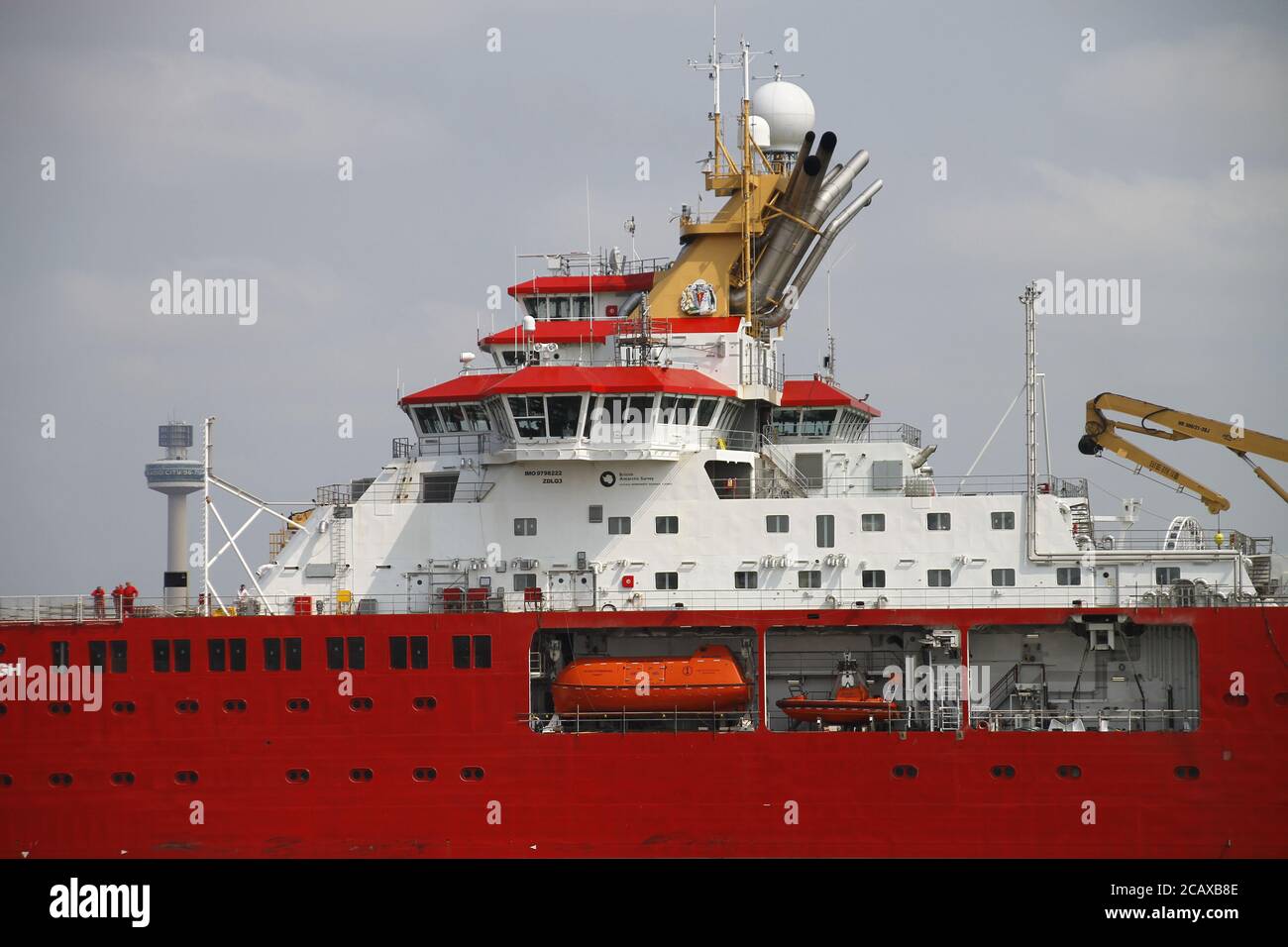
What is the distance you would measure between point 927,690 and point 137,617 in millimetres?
15385

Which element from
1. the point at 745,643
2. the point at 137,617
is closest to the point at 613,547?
the point at 745,643

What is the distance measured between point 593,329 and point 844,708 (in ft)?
34.0

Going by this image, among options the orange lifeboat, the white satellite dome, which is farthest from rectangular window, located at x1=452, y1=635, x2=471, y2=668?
the white satellite dome

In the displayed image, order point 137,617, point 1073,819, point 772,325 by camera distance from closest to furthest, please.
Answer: point 1073,819
point 137,617
point 772,325

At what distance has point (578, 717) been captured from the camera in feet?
103

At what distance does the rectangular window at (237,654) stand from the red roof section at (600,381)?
22.1 ft

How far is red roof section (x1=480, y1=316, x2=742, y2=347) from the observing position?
3541cm

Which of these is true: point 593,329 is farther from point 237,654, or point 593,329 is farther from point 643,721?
point 237,654

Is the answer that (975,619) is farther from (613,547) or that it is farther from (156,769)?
(156,769)

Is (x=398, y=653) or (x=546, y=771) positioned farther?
(x=398, y=653)

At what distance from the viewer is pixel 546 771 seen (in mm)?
31203

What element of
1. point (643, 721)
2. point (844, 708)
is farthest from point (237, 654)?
point (844, 708)

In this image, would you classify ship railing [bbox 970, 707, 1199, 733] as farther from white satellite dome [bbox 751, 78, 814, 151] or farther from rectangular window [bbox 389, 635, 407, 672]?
white satellite dome [bbox 751, 78, 814, 151]
